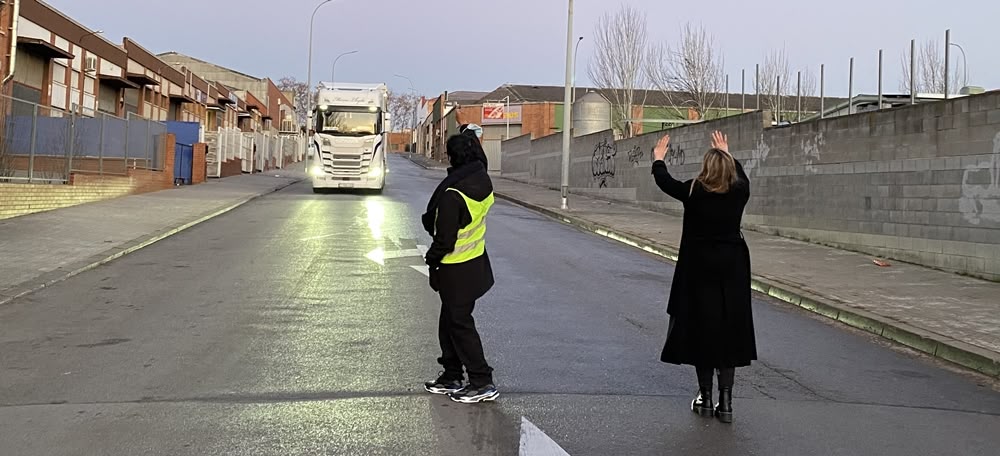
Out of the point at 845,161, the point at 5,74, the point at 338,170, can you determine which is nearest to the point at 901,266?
the point at 845,161

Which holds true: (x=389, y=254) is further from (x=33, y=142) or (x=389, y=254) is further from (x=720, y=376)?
(x=33, y=142)

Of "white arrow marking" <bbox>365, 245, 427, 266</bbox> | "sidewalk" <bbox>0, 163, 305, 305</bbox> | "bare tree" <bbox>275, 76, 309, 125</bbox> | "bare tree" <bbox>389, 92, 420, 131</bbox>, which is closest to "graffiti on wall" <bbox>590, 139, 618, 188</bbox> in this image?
"sidewalk" <bbox>0, 163, 305, 305</bbox>

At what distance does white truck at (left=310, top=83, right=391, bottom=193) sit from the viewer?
84.8 feet

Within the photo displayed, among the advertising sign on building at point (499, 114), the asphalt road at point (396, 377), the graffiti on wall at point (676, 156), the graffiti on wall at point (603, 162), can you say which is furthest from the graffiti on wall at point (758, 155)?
the advertising sign on building at point (499, 114)

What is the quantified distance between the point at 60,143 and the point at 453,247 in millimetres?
15445

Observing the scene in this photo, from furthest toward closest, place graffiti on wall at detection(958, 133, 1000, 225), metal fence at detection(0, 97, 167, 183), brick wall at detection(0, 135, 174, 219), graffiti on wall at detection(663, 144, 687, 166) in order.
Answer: graffiti on wall at detection(663, 144, 687, 166) < metal fence at detection(0, 97, 167, 183) < brick wall at detection(0, 135, 174, 219) < graffiti on wall at detection(958, 133, 1000, 225)

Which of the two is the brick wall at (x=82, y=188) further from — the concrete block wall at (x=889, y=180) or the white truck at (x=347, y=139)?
the concrete block wall at (x=889, y=180)

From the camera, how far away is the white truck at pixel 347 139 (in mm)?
25844

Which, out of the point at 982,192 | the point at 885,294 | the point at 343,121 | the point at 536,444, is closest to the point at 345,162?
the point at 343,121

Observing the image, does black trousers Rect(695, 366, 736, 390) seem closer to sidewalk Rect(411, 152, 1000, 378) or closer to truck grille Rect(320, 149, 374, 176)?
sidewalk Rect(411, 152, 1000, 378)

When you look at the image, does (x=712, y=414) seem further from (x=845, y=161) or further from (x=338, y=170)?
(x=338, y=170)

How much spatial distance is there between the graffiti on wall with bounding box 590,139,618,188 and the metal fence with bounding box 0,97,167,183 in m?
14.4

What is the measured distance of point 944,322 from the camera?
7.96 meters

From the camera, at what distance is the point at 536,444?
14.5ft
